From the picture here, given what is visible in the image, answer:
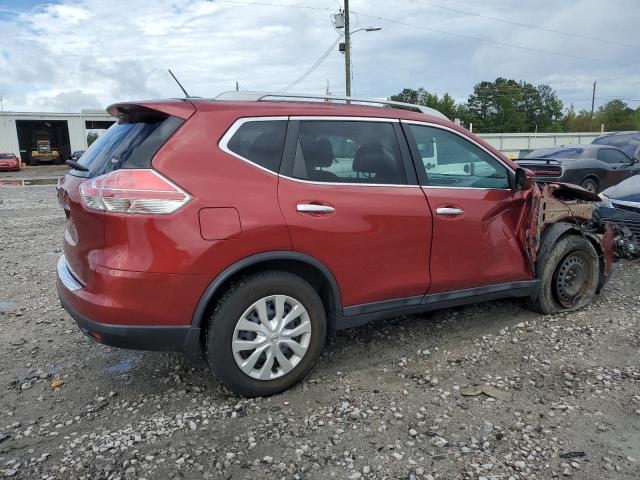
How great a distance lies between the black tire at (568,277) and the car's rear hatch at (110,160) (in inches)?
130

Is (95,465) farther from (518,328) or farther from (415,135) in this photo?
(518,328)

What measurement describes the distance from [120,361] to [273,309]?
4.81 feet

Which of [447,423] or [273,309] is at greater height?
[273,309]

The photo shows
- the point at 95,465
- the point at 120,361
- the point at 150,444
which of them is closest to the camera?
the point at 95,465

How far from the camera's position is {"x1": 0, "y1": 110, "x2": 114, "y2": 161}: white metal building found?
4300 centimetres

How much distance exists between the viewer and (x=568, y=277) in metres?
4.69

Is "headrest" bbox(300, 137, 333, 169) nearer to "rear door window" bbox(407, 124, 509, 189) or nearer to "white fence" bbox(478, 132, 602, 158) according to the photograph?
"rear door window" bbox(407, 124, 509, 189)

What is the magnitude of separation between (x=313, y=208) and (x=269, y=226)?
0.33 metres

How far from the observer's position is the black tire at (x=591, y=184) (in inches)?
488

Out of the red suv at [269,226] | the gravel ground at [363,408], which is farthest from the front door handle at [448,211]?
the gravel ground at [363,408]

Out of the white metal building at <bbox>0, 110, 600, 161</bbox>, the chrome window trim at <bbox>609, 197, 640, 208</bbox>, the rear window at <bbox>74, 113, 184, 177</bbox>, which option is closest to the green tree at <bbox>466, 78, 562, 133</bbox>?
the white metal building at <bbox>0, 110, 600, 161</bbox>

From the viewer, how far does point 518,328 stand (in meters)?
4.37

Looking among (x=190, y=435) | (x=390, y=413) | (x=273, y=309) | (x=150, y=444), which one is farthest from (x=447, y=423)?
(x=150, y=444)

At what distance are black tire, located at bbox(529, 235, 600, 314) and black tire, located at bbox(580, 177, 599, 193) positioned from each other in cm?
853
